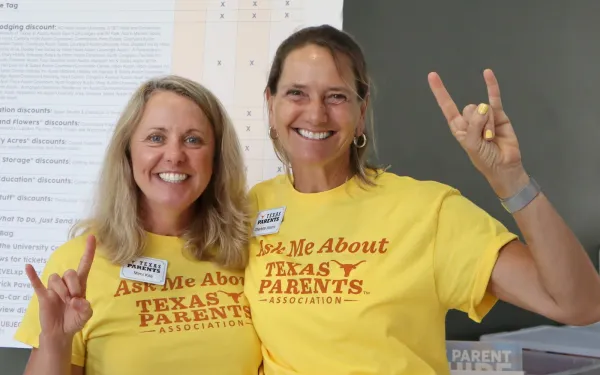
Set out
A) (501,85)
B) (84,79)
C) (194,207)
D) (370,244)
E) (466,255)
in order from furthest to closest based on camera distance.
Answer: (84,79)
(501,85)
(194,207)
(370,244)
(466,255)

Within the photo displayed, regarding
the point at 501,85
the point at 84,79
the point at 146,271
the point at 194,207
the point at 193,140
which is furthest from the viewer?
the point at 84,79

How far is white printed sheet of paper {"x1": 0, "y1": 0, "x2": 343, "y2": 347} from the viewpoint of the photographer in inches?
83.1

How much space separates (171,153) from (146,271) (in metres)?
0.34

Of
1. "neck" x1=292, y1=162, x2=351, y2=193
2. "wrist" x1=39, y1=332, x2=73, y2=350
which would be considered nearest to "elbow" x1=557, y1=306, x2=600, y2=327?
"neck" x1=292, y1=162, x2=351, y2=193

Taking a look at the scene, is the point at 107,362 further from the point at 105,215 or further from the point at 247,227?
the point at 247,227

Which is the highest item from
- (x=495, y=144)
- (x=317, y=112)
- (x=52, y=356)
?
(x=317, y=112)

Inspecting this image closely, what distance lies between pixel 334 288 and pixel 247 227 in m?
0.40

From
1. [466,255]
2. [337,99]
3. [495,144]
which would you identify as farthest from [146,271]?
[495,144]

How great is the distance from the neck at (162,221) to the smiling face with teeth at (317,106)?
1.36 feet

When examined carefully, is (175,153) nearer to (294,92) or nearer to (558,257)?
(294,92)

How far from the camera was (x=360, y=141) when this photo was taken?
60.6 inches

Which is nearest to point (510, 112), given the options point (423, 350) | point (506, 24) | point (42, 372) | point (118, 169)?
point (506, 24)

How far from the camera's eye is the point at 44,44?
7.47 ft

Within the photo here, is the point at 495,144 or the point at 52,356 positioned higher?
the point at 495,144
